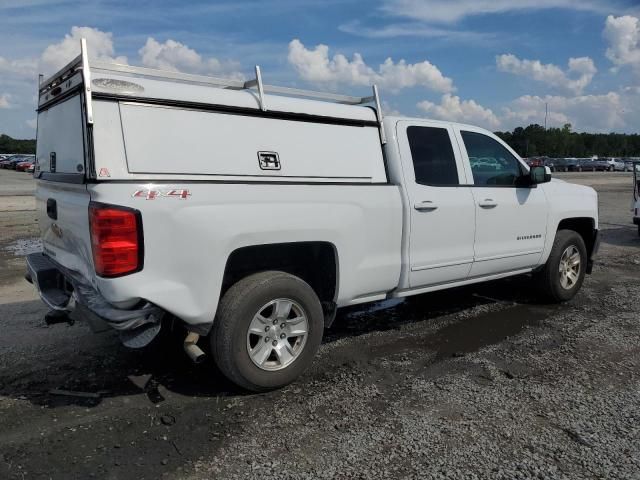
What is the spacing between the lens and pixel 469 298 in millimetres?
6816

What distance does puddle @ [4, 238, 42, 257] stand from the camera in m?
9.65

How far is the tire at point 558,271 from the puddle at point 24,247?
7953mm

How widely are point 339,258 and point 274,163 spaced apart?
885mm

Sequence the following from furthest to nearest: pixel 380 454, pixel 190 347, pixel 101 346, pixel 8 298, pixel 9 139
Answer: pixel 9 139
pixel 8 298
pixel 101 346
pixel 190 347
pixel 380 454

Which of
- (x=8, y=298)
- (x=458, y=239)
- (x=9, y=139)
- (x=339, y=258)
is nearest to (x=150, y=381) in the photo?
(x=339, y=258)

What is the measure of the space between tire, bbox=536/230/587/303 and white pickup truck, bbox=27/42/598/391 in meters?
1.21

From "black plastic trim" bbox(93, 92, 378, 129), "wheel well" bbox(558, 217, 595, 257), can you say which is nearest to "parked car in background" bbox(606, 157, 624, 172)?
"wheel well" bbox(558, 217, 595, 257)

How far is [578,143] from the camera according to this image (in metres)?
120

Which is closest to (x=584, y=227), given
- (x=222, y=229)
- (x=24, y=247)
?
→ (x=222, y=229)

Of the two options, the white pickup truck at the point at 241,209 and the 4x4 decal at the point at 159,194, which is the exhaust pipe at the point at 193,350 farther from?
the 4x4 decal at the point at 159,194

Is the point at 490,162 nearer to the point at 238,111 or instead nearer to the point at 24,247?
the point at 238,111

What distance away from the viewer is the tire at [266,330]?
12.3 ft

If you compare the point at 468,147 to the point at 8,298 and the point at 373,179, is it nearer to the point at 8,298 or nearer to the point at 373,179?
the point at 373,179

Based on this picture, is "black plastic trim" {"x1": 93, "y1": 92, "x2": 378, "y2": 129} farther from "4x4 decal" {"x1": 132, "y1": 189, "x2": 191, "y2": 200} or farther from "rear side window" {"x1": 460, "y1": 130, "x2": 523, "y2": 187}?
"rear side window" {"x1": 460, "y1": 130, "x2": 523, "y2": 187}
